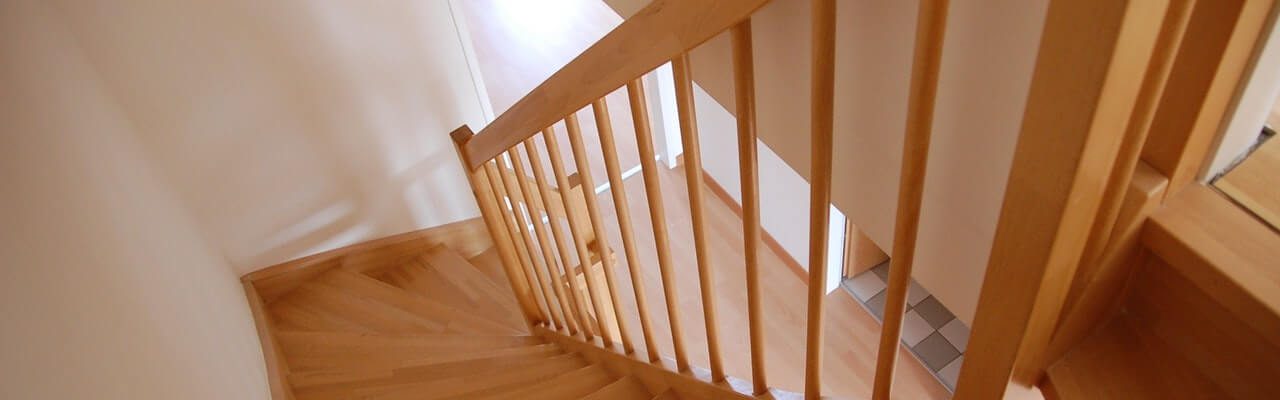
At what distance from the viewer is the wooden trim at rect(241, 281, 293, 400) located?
2354 mm

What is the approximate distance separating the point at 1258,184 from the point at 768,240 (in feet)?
12.5

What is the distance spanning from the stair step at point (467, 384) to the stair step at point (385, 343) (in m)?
0.28

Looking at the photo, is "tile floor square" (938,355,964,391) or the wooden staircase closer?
the wooden staircase

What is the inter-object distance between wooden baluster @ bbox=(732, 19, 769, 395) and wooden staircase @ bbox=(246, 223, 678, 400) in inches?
18.4

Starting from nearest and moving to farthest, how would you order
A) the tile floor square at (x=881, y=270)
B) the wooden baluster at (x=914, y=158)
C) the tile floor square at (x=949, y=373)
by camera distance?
the wooden baluster at (x=914, y=158), the tile floor square at (x=949, y=373), the tile floor square at (x=881, y=270)

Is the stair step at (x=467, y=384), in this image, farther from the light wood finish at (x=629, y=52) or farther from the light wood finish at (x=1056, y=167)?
the light wood finish at (x=1056, y=167)

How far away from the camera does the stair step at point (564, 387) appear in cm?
208

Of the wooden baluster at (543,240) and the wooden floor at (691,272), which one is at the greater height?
the wooden floor at (691,272)

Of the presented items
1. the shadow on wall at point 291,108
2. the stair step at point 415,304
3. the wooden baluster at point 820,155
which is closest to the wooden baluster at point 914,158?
the wooden baluster at point 820,155

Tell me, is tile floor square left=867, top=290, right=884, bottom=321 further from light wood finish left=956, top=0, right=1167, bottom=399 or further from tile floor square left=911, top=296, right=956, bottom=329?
light wood finish left=956, top=0, right=1167, bottom=399

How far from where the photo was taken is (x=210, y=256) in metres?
2.55

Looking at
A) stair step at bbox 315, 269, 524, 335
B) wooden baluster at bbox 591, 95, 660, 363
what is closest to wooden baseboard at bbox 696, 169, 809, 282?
stair step at bbox 315, 269, 524, 335

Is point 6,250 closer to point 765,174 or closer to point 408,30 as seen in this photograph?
point 408,30

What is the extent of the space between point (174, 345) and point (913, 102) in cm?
154
